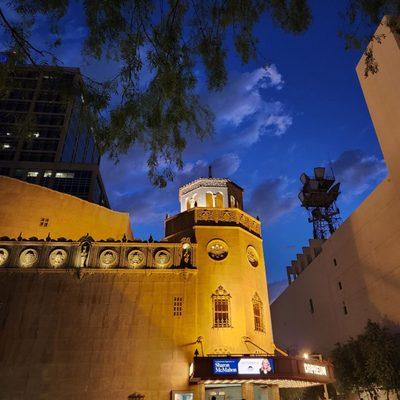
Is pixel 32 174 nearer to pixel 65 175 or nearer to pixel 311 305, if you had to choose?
pixel 65 175

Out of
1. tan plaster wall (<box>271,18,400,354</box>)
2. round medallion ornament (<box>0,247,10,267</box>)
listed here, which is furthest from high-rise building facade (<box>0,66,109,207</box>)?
tan plaster wall (<box>271,18,400,354</box>)

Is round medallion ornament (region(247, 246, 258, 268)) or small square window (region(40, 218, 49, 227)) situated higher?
small square window (region(40, 218, 49, 227))

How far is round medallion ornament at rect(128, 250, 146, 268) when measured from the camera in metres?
26.9

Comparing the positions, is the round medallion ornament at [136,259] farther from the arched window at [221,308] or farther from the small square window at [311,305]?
the small square window at [311,305]

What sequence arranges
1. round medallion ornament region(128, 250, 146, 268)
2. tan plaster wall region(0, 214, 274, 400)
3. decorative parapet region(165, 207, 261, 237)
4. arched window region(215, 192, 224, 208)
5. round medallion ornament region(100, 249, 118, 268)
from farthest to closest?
arched window region(215, 192, 224, 208)
decorative parapet region(165, 207, 261, 237)
round medallion ornament region(128, 250, 146, 268)
round medallion ornament region(100, 249, 118, 268)
tan plaster wall region(0, 214, 274, 400)

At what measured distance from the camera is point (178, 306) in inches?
1001

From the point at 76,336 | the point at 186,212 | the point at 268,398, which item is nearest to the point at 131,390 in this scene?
the point at 76,336

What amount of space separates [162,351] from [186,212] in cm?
1138

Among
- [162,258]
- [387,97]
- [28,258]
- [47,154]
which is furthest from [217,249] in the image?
[47,154]

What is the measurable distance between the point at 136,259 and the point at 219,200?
34.0ft

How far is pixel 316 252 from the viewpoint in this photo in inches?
2194

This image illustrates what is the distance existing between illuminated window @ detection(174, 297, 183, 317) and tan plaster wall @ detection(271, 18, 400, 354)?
19218mm

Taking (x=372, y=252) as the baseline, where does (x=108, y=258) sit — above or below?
below

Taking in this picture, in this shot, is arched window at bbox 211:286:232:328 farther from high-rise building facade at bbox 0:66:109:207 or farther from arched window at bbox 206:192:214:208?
high-rise building facade at bbox 0:66:109:207
